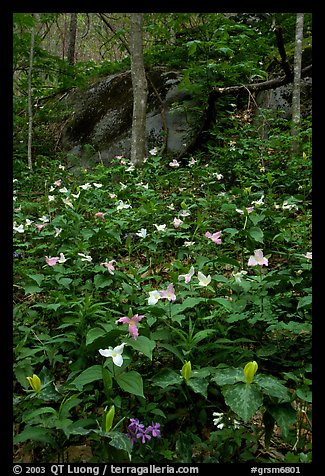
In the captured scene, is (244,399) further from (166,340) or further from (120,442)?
(166,340)

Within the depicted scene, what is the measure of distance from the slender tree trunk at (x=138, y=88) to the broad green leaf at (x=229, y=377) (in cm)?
421

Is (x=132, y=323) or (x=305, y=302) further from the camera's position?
(x=305, y=302)

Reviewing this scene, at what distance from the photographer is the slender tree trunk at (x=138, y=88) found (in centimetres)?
526

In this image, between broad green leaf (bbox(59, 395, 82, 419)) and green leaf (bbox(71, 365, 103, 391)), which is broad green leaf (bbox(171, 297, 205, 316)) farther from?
broad green leaf (bbox(59, 395, 82, 419))

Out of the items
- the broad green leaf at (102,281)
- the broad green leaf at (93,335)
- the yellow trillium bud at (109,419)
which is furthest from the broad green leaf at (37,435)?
the broad green leaf at (102,281)

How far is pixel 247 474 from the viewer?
1258mm

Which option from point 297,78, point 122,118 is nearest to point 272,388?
point 297,78

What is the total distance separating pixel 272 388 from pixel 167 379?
0.41 m

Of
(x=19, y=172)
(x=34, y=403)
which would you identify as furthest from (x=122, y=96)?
(x=34, y=403)

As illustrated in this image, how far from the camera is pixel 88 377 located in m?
1.53

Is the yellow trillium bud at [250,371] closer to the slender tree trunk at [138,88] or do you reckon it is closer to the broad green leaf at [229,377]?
the broad green leaf at [229,377]
